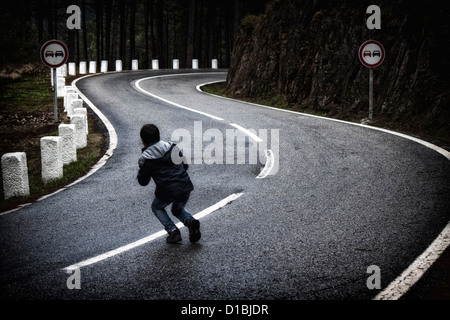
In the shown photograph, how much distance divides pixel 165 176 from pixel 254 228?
50.8 inches

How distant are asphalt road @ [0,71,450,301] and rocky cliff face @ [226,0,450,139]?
3.36 m

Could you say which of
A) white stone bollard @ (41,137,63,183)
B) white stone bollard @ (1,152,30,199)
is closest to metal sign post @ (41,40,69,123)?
white stone bollard @ (41,137,63,183)

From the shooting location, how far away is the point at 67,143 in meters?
9.64

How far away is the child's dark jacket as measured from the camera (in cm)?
503

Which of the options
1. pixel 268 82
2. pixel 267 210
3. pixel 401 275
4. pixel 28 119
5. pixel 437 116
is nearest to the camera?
pixel 401 275

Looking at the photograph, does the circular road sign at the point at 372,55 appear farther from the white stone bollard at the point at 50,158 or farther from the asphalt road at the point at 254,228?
the white stone bollard at the point at 50,158

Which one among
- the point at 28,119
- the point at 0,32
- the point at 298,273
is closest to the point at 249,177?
the point at 298,273

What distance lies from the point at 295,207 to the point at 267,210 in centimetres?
40

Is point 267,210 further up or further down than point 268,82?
further down

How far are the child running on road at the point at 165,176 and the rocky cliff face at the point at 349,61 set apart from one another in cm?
888

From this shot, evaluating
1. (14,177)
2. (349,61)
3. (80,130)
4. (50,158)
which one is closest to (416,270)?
(14,177)

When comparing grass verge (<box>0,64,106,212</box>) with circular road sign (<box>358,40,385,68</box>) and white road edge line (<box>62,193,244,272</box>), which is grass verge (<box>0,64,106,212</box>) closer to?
white road edge line (<box>62,193,244,272</box>)
